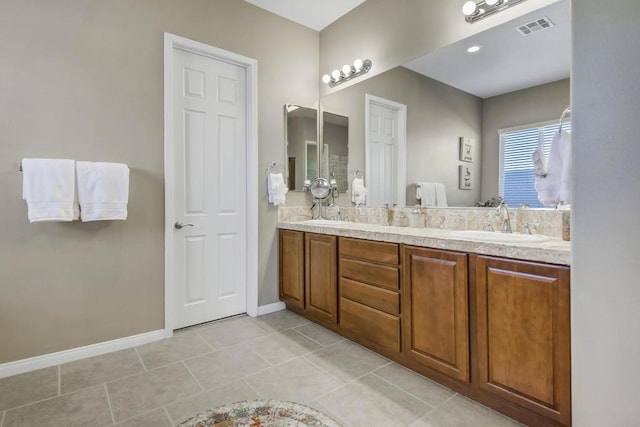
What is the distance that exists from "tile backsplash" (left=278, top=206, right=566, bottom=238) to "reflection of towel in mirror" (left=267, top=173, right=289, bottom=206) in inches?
6.0

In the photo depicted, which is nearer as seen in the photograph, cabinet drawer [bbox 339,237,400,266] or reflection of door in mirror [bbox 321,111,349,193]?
cabinet drawer [bbox 339,237,400,266]

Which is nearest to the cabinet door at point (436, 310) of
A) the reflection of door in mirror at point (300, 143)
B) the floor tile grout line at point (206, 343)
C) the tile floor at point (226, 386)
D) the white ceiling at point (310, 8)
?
the tile floor at point (226, 386)

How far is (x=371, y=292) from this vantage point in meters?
2.23

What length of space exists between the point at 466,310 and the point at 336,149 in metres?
2.05

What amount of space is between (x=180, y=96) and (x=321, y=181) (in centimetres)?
145

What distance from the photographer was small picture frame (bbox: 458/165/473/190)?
90.3 inches

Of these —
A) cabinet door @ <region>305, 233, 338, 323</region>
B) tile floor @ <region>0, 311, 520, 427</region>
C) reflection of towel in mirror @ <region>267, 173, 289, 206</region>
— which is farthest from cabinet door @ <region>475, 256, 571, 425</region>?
reflection of towel in mirror @ <region>267, 173, 289, 206</region>

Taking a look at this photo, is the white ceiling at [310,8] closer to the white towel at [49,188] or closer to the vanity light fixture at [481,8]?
the vanity light fixture at [481,8]

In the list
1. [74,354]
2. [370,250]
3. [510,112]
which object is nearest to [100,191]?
[74,354]

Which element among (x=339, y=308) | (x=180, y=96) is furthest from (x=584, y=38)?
(x=180, y=96)

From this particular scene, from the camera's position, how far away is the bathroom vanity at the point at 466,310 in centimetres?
139

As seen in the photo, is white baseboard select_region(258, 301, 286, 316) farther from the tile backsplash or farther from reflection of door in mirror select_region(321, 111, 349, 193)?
reflection of door in mirror select_region(321, 111, 349, 193)

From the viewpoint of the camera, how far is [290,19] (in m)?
3.25

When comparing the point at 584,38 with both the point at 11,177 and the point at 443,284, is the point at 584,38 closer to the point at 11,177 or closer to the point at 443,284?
the point at 443,284
